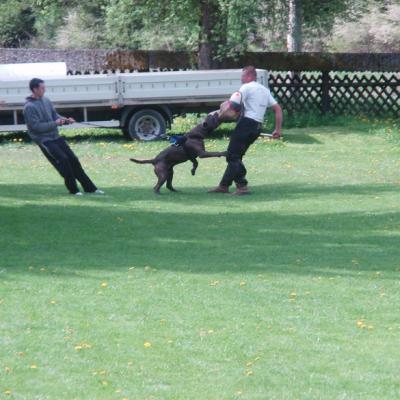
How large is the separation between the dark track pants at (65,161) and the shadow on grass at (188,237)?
13.7 inches

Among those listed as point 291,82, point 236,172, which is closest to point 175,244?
point 236,172

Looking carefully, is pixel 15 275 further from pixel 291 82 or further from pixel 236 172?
pixel 291 82

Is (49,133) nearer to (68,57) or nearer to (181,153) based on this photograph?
(181,153)

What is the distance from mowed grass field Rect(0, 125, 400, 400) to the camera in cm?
689

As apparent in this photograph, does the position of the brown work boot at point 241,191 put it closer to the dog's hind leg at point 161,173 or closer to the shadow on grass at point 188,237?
the shadow on grass at point 188,237

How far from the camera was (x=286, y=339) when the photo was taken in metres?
7.91

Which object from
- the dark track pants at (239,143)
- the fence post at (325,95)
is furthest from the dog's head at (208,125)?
the fence post at (325,95)

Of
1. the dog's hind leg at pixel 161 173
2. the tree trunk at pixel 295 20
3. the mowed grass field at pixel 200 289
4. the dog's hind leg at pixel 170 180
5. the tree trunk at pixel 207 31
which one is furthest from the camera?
the tree trunk at pixel 295 20

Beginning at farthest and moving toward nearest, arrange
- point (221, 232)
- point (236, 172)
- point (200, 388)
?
1. point (236, 172)
2. point (221, 232)
3. point (200, 388)

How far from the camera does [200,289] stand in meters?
9.70

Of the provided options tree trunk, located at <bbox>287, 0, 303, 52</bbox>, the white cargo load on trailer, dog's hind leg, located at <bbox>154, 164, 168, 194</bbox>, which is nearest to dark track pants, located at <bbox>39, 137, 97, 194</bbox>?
dog's hind leg, located at <bbox>154, 164, 168, 194</bbox>

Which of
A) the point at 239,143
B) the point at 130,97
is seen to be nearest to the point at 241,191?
the point at 239,143

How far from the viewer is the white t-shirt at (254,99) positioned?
16.2 m

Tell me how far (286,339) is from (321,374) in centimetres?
96
